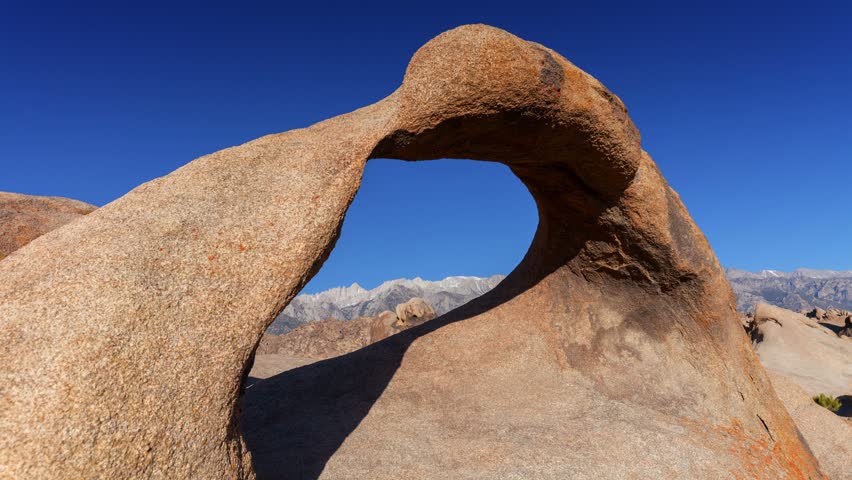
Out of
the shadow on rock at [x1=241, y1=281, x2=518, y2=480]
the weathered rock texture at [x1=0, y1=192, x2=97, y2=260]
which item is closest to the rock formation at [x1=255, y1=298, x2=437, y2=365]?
the shadow on rock at [x1=241, y1=281, x2=518, y2=480]

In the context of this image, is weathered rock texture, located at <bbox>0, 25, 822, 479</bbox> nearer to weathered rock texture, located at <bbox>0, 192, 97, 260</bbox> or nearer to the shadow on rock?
the shadow on rock

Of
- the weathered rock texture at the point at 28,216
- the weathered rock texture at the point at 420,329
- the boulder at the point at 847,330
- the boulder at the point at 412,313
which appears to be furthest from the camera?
the boulder at the point at 847,330

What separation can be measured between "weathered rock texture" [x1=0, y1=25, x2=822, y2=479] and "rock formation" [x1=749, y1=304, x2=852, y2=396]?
10.9 meters

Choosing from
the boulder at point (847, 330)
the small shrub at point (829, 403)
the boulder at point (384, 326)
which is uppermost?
the boulder at point (384, 326)

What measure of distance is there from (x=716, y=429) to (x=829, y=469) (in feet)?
6.84

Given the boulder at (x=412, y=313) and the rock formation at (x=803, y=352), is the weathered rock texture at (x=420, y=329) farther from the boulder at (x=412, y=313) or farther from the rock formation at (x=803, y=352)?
the rock formation at (x=803, y=352)

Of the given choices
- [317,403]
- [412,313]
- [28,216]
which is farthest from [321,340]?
[28,216]

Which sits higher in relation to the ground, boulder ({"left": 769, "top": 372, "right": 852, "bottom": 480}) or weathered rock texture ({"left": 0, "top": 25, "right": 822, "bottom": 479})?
weathered rock texture ({"left": 0, "top": 25, "right": 822, "bottom": 479})

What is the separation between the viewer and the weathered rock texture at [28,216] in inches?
191

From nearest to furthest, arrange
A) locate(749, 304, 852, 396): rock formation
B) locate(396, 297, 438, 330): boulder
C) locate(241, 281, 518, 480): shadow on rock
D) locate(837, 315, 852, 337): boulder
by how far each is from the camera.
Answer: locate(241, 281, 518, 480): shadow on rock
locate(749, 304, 852, 396): rock formation
locate(396, 297, 438, 330): boulder
locate(837, 315, 852, 337): boulder

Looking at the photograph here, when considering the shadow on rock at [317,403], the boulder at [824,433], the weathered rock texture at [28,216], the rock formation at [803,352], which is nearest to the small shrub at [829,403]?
the rock formation at [803,352]

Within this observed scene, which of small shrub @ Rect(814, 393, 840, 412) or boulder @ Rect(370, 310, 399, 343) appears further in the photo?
boulder @ Rect(370, 310, 399, 343)

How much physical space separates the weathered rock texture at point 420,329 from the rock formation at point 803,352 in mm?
10879

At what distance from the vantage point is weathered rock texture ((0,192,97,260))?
15.9 ft
